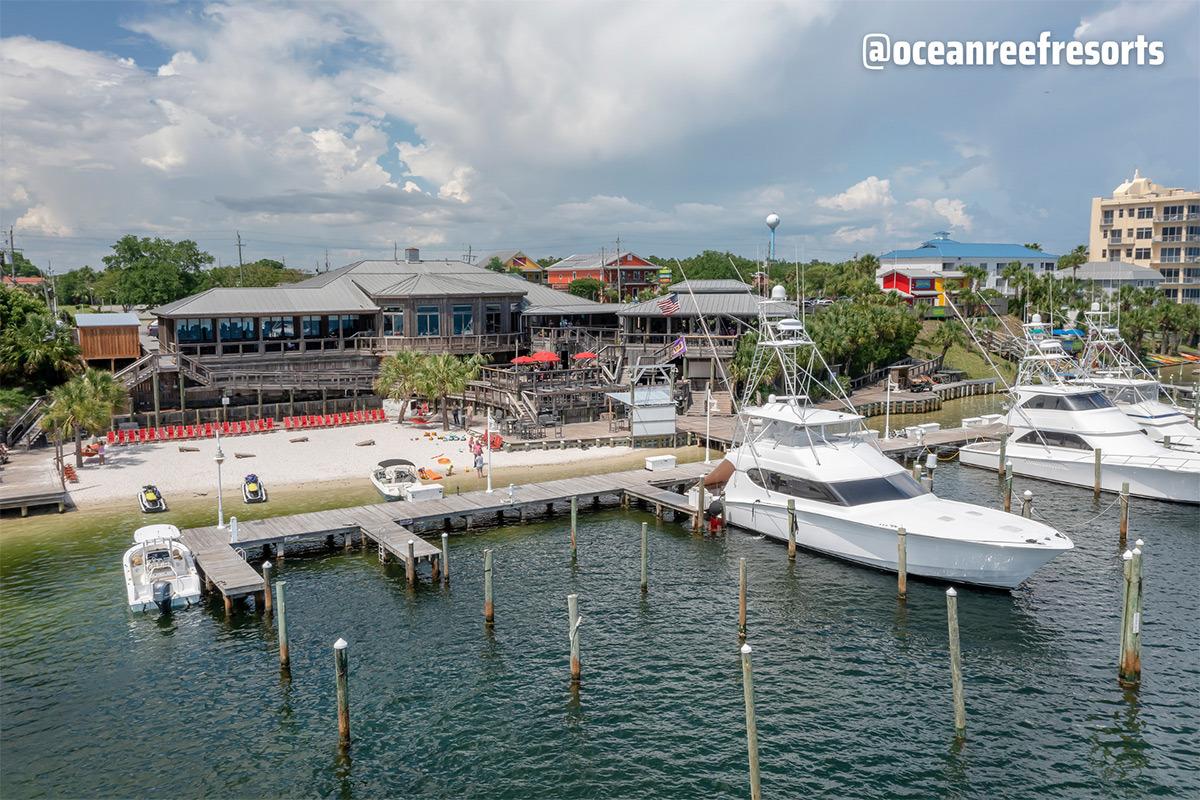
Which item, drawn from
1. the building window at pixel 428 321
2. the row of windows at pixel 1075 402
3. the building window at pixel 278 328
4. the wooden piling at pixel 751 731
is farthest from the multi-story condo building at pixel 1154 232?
the wooden piling at pixel 751 731

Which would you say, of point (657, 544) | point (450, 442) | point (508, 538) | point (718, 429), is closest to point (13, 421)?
point (450, 442)

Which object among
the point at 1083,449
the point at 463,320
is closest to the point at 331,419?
the point at 463,320

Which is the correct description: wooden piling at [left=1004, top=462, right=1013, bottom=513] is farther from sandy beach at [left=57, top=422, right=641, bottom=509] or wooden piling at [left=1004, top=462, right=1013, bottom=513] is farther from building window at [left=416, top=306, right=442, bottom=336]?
building window at [left=416, top=306, right=442, bottom=336]

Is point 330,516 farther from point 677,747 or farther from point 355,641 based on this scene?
point 677,747

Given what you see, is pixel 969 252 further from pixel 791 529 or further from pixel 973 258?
pixel 791 529

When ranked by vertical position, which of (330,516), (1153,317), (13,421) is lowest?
(330,516)

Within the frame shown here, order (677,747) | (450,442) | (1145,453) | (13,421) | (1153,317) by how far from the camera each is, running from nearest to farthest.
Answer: (677,747)
(1145,453)
(13,421)
(450,442)
(1153,317)

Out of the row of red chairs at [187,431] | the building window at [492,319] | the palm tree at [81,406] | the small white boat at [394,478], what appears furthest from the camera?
the building window at [492,319]

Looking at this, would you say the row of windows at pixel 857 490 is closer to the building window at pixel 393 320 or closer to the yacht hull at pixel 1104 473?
the yacht hull at pixel 1104 473
